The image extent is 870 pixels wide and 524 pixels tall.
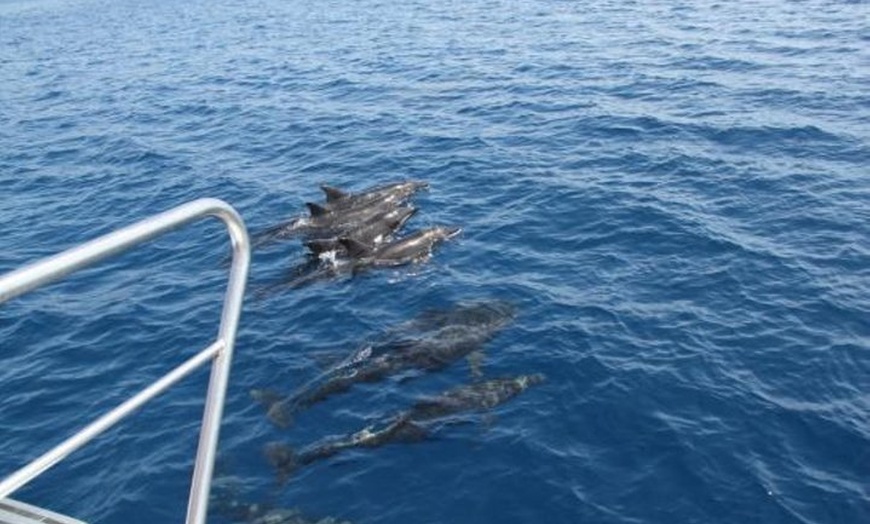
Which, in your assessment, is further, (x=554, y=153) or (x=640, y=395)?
(x=554, y=153)

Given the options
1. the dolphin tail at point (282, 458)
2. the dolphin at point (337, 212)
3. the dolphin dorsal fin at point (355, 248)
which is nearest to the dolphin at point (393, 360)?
the dolphin tail at point (282, 458)

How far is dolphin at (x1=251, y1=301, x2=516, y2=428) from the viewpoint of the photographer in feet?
49.1

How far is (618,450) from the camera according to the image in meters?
13.1

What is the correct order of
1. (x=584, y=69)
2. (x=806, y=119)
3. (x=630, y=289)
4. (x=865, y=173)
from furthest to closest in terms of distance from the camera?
(x=584, y=69) < (x=806, y=119) < (x=865, y=173) < (x=630, y=289)

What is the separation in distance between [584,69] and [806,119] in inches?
446

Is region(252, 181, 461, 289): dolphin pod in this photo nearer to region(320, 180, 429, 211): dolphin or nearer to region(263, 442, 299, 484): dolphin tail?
region(320, 180, 429, 211): dolphin

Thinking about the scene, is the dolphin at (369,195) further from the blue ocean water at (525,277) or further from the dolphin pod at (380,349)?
the blue ocean water at (525,277)

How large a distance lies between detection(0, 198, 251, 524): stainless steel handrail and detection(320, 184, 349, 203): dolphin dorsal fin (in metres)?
17.8

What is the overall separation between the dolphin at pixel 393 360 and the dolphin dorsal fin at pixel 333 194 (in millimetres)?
7368

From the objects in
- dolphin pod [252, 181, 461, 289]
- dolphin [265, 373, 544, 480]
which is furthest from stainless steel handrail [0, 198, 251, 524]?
dolphin pod [252, 181, 461, 289]

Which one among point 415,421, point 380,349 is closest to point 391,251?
point 380,349

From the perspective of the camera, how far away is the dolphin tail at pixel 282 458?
13203mm

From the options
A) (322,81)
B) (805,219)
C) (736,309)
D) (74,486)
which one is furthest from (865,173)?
(322,81)

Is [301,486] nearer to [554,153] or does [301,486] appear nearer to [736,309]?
[736,309]
